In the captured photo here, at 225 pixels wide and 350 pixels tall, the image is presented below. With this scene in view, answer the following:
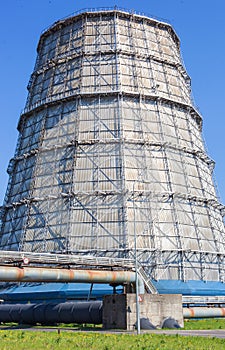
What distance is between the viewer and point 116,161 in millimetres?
40844

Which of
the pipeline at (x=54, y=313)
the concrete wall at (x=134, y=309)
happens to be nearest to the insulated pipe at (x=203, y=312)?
the concrete wall at (x=134, y=309)

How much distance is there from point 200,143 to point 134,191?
15.7m

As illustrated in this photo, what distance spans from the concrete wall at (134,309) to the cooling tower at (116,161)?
8.48 meters

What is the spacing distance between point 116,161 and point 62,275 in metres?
19.4

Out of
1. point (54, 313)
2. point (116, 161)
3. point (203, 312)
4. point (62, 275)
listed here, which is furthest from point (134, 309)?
point (116, 161)

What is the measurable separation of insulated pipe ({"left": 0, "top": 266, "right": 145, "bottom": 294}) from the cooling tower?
963cm

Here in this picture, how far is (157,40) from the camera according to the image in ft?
174

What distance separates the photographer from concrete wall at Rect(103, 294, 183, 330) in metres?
24.0

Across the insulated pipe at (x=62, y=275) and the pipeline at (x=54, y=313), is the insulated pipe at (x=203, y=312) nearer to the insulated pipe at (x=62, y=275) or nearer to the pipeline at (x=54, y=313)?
the insulated pipe at (x=62, y=275)

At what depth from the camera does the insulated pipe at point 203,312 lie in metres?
29.2

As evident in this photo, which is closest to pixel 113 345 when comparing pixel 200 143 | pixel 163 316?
pixel 163 316

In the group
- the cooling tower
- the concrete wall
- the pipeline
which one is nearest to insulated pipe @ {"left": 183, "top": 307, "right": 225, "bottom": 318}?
the cooling tower

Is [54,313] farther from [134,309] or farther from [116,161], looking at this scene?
[116,161]

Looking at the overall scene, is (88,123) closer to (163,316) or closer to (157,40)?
(157,40)
